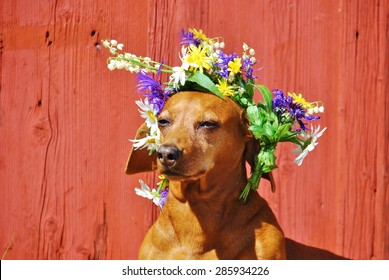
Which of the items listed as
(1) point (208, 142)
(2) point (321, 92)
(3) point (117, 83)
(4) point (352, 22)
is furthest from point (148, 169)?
(4) point (352, 22)

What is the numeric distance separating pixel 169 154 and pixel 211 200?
0.39 m

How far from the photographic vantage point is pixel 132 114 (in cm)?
429

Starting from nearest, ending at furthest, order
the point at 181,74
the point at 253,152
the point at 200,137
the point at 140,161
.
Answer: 1. the point at 200,137
2. the point at 181,74
3. the point at 253,152
4. the point at 140,161

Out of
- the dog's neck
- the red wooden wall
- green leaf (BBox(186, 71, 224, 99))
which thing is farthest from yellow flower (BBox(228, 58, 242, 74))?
the red wooden wall

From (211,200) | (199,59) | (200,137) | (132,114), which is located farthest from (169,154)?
(132,114)

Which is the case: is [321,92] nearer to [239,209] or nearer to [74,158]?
[239,209]

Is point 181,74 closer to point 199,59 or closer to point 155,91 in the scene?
point 199,59

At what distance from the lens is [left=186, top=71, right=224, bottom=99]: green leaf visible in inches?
131

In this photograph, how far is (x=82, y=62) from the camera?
14.3ft

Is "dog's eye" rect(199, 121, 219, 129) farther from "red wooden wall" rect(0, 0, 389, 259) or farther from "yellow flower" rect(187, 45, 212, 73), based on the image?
"red wooden wall" rect(0, 0, 389, 259)

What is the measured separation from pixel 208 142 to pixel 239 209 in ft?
1.12

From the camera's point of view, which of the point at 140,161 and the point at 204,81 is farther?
the point at 140,161

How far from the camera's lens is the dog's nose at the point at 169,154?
3.03 metres

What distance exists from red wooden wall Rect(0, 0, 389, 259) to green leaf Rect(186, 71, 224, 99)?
34.8 inches
